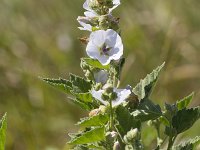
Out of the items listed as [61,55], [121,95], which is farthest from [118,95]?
[61,55]

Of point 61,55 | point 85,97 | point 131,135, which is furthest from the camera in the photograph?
point 61,55

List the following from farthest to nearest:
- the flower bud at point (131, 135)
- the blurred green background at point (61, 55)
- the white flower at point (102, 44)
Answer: the blurred green background at point (61, 55)
the white flower at point (102, 44)
the flower bud at point (131, 135)

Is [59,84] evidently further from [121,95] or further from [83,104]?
[121,95]

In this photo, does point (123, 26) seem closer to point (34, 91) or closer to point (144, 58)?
point (144, 58)

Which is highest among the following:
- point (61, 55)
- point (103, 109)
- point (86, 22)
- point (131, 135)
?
point (61, 55)

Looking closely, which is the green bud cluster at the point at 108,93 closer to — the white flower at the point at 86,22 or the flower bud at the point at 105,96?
the flower bud at the point at 105,96

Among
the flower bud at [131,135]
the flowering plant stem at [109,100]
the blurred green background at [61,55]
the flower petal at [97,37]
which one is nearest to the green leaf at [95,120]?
the flowering plant stem at [109,100]
